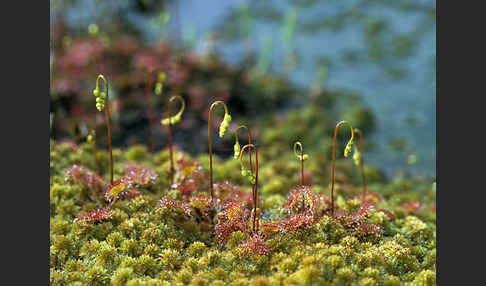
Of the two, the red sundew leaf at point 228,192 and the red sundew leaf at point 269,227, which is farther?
the red sundew leaf at point 228,192

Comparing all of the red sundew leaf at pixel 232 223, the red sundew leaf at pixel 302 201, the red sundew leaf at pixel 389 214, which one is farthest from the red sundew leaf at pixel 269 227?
the red sundew leaf at pixel 389 214

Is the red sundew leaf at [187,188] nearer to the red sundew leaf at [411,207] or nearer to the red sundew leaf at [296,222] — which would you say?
the red sundew leaf at [296,222]

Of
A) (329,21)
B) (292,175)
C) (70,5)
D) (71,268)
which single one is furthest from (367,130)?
(70,5)

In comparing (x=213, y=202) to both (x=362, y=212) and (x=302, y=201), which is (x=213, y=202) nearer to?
(x=302, y=201)

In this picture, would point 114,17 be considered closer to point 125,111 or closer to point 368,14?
point 125,111

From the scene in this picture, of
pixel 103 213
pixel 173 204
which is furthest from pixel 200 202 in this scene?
pixel 103 213

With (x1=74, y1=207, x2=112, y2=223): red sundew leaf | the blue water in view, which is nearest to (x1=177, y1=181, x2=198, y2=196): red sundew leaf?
(x1=74, y1=207, x2=112, y2=223): red sundew leaf
